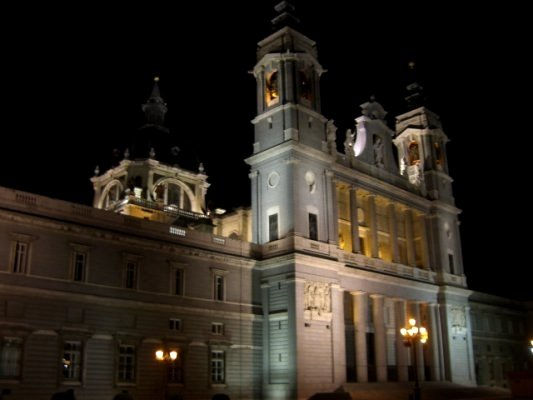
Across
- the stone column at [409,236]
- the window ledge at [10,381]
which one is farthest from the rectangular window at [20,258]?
the stone column at [409,236]

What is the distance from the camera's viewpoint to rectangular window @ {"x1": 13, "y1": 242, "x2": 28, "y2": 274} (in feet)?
103

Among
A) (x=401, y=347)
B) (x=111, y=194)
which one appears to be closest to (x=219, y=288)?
(x=401, y=347)

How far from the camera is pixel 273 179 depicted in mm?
45125

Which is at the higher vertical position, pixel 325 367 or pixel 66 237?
pixel 66 237

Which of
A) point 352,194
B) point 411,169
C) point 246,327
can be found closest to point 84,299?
point 246,327

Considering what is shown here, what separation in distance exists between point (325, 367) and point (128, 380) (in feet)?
45.0

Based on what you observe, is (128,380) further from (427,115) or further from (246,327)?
(427,115)

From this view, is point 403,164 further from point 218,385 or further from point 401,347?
point 218,385

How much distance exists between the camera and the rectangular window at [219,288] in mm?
40928

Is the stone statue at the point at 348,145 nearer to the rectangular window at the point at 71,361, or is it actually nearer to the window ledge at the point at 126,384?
the window ledge at the point at 126,384

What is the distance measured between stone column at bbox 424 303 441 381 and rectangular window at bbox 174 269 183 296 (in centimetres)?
2479

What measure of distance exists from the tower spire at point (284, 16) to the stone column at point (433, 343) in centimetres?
2706

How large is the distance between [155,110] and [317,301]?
133 feet

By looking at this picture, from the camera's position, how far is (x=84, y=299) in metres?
33.7
